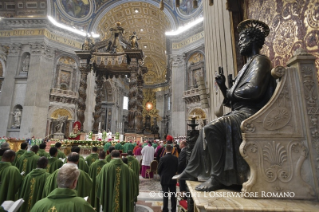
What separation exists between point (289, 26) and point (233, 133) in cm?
219

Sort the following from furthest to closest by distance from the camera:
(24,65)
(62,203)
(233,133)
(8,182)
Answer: (24,65) < (8,182) < (233,133) < (62,203)

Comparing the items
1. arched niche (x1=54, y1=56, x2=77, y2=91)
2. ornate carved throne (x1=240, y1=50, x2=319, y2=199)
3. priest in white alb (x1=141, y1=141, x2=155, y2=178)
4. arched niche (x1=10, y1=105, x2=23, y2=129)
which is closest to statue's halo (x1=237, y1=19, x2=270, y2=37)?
ornate carved throne (x1=240, y1=50, x2=319, y2=199)

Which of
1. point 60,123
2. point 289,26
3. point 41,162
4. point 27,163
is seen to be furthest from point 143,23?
point 41,162

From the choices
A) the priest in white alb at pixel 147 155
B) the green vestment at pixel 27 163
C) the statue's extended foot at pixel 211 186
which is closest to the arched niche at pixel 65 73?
the priest in white alb at pixel 147 155

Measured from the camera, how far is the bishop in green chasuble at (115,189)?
312 centimetres

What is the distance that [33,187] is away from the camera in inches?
101

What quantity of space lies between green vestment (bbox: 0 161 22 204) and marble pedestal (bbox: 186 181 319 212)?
272 cm

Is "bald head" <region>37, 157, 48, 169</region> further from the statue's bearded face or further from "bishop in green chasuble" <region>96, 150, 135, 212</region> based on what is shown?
the statue's bearded face

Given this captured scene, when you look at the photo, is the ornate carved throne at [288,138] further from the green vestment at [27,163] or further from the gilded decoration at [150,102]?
the gilded decoration at [150,102]

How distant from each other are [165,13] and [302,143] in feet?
70.7

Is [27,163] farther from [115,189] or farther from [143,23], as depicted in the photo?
[143,23]

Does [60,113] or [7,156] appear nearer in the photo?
[7,156]

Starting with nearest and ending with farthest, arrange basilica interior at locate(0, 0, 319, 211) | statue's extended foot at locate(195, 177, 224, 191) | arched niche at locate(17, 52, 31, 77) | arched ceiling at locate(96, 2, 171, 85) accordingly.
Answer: statue's extended foot at locate(195, 177, 224, 191) < basilica interior at locate(0, 0, 319, 211) < arched niche at locate(17, 52, 31, 77) < arched ceiling at locate(96, 2, 171, 85)

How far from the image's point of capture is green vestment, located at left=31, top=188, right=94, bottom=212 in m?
1.34
